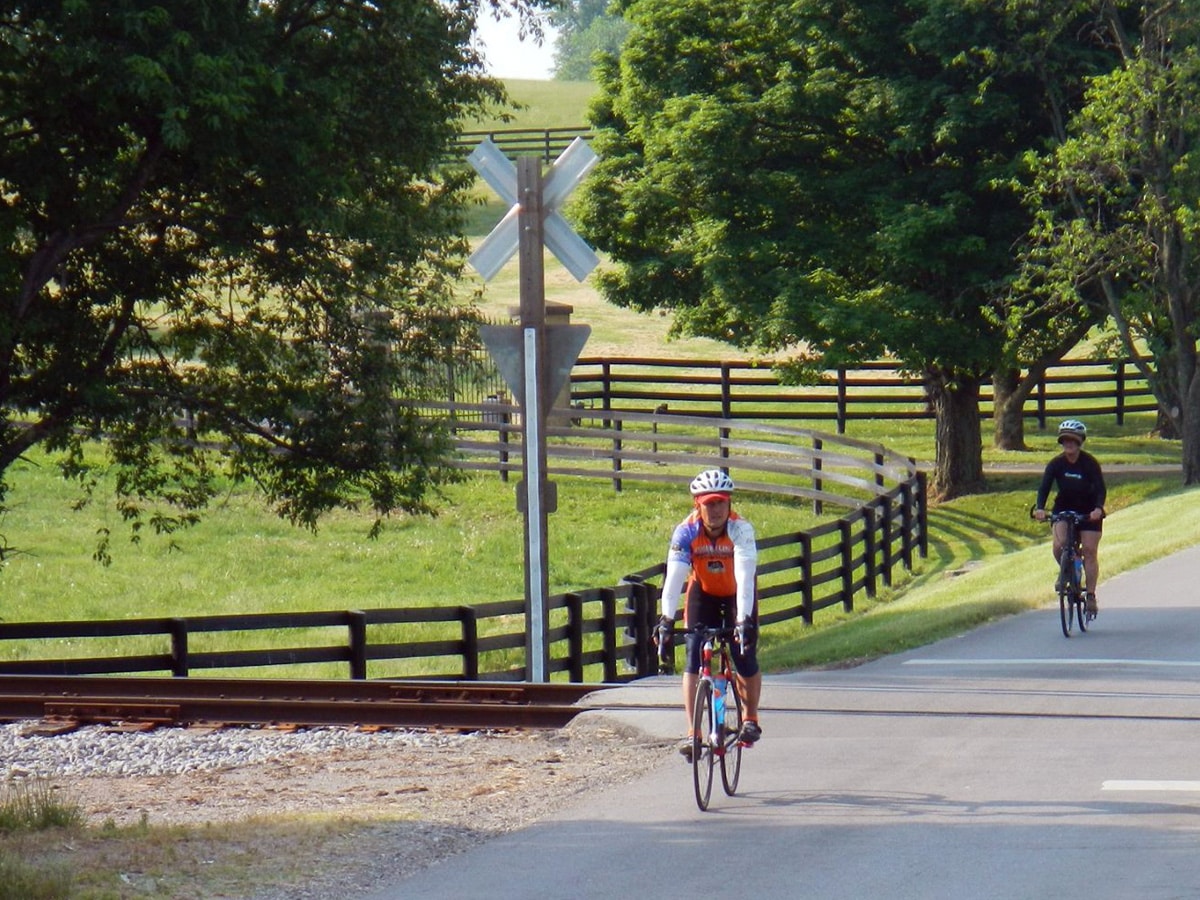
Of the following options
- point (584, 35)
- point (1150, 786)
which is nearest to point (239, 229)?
point (1150, 786)

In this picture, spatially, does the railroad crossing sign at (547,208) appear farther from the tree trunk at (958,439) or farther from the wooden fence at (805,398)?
the wooden fence at (805,398)

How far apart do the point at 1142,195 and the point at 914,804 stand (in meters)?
18.3

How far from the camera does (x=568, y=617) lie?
51.0 feet

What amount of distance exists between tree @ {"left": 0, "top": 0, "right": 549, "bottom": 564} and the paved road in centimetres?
558

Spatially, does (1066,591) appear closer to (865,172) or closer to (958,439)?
(865,172)

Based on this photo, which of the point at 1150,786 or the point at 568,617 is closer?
the point at 1150,786

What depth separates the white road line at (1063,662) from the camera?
41.6 ft

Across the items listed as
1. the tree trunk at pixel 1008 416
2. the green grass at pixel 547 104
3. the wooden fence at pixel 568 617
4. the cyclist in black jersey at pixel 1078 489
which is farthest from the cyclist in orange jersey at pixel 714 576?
the green grass at pixel 547 104

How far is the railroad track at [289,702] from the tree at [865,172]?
1485 cm

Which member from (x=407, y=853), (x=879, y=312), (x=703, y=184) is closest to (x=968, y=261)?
(x=879, y=312)

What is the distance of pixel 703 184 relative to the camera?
89.1 feet

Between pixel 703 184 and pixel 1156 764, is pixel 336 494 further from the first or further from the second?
pixel 703 184

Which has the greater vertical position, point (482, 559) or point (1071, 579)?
point (1071, 579)

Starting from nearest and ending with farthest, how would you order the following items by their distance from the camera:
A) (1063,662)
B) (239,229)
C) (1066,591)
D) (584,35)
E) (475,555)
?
1. (1063,662)
2. (1066,591)
3. (239,229)
4. (475,555)
5. (584,35)
